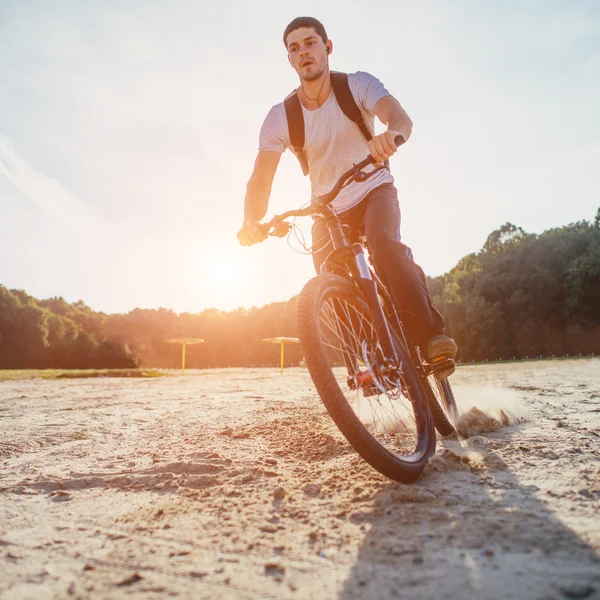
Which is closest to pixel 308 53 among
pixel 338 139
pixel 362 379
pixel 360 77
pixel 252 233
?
pixel 360 77

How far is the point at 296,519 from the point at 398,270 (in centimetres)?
160

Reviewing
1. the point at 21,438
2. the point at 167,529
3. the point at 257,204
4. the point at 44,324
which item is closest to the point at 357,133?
the point at 257,204

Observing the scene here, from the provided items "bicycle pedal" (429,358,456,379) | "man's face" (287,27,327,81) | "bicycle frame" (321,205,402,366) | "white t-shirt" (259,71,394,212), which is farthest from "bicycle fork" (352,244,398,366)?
"man's face" (287,27,327,81)

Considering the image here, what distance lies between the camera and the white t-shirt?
3154 mm

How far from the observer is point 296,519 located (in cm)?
168

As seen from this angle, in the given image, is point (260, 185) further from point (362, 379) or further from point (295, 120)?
point (362, 379)

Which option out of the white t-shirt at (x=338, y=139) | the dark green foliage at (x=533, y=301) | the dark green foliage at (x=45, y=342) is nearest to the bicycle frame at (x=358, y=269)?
the white t-shirt at (x=338, y=139)

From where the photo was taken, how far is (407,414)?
282 cm

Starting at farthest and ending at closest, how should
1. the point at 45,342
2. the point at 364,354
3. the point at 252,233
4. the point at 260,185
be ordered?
1. the point at 45,342
2. the point at 260,185
3. the point at 252,233
4. the point at 364,354

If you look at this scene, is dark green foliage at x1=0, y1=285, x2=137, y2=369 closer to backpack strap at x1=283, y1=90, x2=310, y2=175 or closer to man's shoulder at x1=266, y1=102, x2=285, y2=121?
man's shoulder at x1=266, y1=102, x2=285, y2=121

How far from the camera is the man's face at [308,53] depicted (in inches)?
124

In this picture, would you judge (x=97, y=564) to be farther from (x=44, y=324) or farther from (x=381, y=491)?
(x=44, y=324)

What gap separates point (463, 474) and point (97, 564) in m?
1.50

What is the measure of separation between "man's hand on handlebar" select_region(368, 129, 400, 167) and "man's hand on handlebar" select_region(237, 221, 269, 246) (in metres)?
0.77
